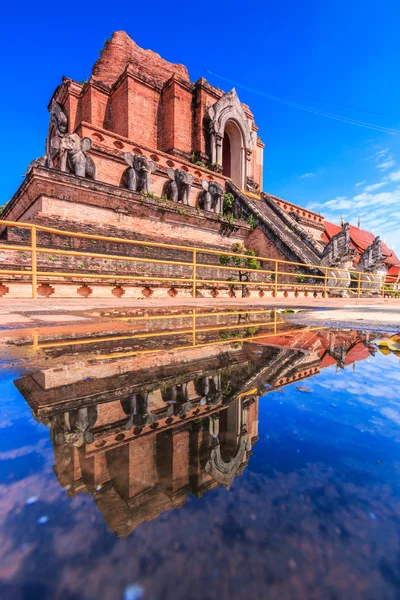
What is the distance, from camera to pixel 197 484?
60 centimetres

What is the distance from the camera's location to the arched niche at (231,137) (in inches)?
639

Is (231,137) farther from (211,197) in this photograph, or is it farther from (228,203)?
(211,197)

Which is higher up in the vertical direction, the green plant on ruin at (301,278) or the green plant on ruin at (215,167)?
the green plant on ruin at (215,167)

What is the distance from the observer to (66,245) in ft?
22.8

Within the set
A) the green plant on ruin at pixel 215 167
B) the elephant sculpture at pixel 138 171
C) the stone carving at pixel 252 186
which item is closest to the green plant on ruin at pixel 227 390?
the elephant sculpture at pixel 138 171

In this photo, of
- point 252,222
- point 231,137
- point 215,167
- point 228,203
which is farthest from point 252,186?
point 252,222

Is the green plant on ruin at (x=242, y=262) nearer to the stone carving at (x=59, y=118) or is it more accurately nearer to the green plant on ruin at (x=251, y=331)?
the green plant on ruin at (x=251, y=331)

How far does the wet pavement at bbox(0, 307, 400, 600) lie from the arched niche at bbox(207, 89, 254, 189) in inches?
666

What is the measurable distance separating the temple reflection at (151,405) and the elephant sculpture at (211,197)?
1218cm

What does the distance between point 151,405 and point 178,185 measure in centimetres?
1255

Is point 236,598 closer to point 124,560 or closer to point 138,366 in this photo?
point 124,560

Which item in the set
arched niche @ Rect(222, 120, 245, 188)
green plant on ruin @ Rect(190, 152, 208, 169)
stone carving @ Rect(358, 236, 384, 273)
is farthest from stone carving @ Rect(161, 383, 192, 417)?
arched niche @ Rect(222, 120, 245, 188)

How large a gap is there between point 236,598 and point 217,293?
775 cm

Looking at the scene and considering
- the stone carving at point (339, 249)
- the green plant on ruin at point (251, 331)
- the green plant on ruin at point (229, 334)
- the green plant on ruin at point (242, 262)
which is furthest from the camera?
the stone carving at point (339, 249)
